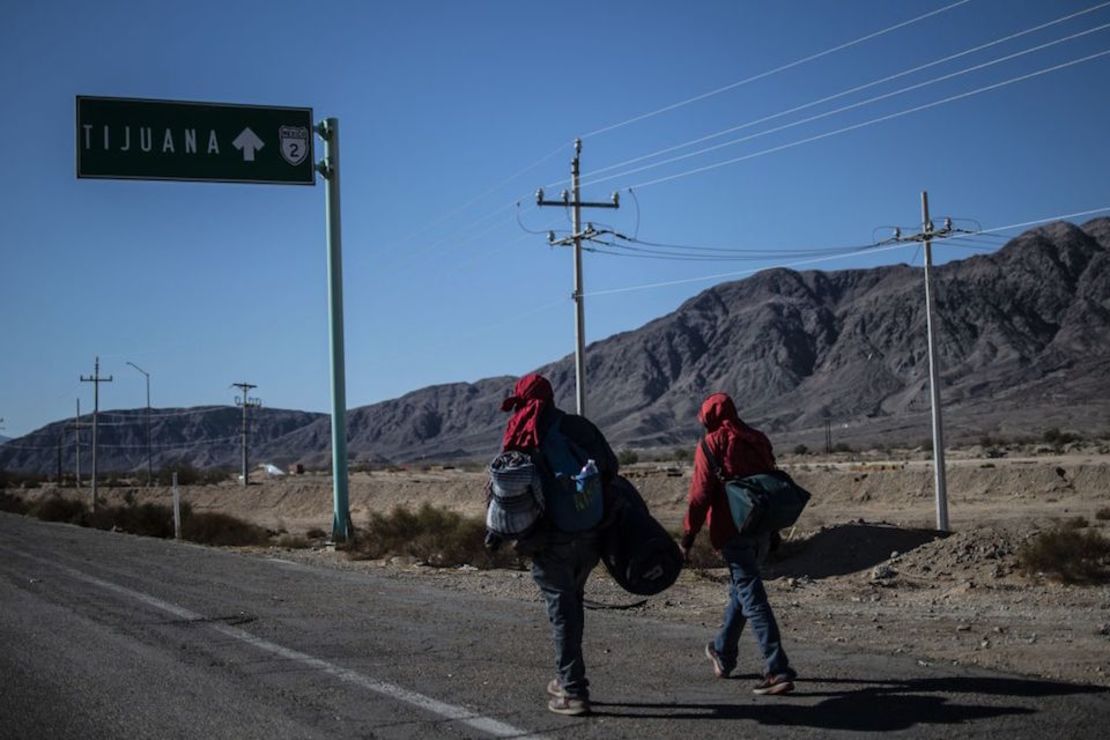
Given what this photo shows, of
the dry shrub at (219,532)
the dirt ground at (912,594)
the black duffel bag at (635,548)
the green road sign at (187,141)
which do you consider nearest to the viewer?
the black duffel bag at (635,548)

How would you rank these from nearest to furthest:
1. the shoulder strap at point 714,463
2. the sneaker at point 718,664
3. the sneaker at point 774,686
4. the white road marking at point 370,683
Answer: the white road marking at point 370,683, the sneaker at point 774,686, the shoulder strap at point 714,463, the sneaker at point 718,664

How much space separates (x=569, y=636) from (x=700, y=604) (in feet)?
22.1

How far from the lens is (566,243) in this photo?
1489 inches

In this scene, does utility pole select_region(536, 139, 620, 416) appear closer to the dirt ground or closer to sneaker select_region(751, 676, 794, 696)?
the dirt ground

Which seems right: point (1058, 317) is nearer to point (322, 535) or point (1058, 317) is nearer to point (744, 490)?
point (322, 535)

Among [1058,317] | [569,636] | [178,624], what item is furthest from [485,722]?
[1058,317]

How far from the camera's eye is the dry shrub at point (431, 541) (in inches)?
807

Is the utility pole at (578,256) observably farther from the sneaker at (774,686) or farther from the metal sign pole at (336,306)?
the sneaker at (774,686)

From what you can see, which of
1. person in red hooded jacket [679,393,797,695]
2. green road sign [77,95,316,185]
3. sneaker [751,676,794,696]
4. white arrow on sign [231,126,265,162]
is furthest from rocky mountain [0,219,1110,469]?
sneaker [751,676,794,696]

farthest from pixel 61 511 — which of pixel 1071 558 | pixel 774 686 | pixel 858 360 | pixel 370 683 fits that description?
pixel 858 360

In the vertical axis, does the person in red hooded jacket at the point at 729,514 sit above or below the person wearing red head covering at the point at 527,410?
below

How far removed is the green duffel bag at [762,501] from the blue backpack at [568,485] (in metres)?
0.96

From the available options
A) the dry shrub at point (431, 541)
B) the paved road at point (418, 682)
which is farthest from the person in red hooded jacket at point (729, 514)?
the dry shrub at point (431, 541)

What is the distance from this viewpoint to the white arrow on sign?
74.8 ft
